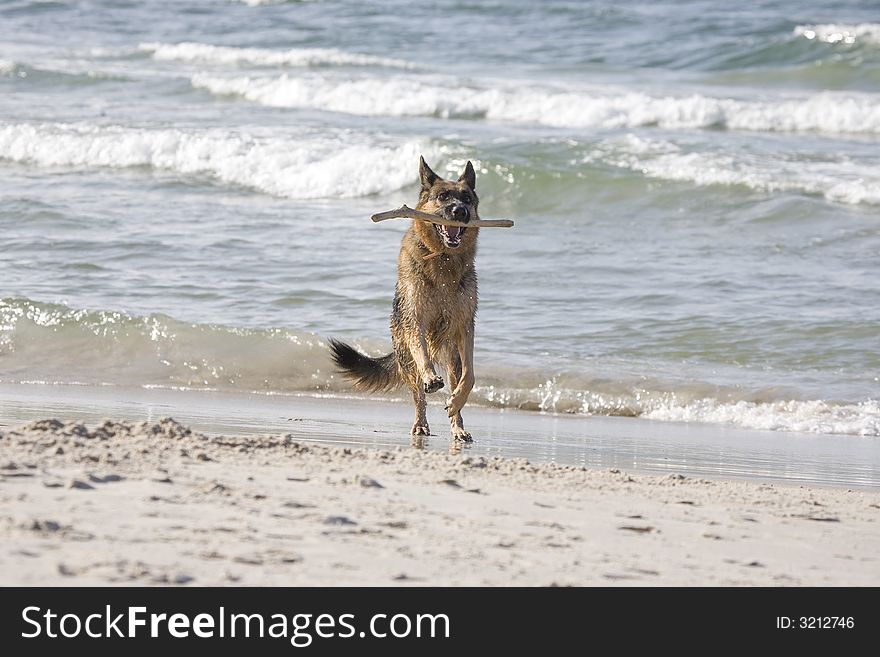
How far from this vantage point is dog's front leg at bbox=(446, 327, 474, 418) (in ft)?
24.3

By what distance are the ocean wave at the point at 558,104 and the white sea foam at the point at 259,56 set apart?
3.99 metres

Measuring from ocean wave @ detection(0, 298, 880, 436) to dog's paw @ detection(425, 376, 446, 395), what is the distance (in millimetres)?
2076

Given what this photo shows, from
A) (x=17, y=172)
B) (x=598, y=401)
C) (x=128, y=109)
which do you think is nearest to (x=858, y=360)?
(x=598, y=401)

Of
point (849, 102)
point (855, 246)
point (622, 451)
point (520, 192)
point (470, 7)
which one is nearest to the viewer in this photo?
point (622, 451)

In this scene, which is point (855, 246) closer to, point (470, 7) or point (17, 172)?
point (17, 172)

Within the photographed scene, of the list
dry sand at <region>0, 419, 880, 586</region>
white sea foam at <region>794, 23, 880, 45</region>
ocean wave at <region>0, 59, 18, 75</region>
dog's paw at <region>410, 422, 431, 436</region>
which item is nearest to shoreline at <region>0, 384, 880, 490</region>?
dog's paw at <region>410, 422, 431, 436</region>

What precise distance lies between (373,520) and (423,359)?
2.98 meters

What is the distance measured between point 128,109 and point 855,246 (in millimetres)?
13608

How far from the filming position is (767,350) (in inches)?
395

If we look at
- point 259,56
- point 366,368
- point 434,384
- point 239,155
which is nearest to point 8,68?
point 259,56

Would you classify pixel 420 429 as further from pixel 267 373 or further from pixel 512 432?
pixel 267 373

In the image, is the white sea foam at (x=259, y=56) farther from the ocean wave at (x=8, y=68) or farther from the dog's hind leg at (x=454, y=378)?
the dog's hind leg at (x=454, y=378)

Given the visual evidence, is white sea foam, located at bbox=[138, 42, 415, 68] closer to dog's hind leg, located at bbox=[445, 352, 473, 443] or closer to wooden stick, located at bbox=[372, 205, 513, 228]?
dog's hind leg, located at bbox=[445, 352, 473, 443]

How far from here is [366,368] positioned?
8.14m
